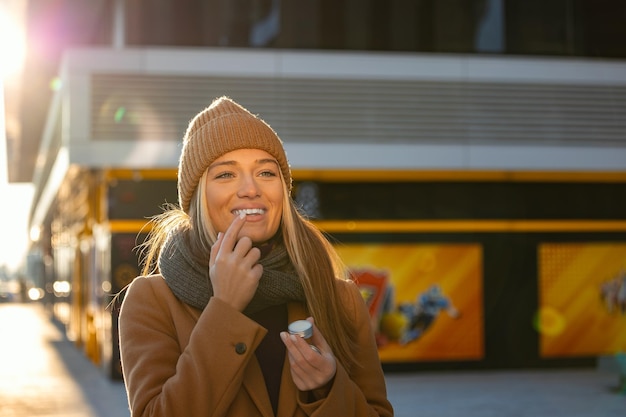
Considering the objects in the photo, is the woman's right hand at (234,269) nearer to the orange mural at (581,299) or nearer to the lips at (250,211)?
the lips at (250,211)

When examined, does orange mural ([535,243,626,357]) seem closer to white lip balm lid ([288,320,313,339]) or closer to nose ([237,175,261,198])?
nose ([237,175,261,198])

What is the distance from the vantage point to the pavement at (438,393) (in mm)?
13188

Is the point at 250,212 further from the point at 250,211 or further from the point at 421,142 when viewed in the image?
the point at 421,142

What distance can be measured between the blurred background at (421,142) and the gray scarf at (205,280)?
13.8 metres

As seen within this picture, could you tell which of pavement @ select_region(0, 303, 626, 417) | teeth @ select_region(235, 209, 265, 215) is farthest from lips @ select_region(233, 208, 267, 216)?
pavement @ select_region(0, 303, 626, 417)

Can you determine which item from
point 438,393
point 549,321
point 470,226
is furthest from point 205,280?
point 549,321

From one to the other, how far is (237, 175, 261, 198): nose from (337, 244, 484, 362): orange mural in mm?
14980

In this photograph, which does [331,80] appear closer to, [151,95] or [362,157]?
[362,157]

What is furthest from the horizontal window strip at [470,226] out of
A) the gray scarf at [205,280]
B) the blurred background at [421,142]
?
the gray scarf at [205,280]

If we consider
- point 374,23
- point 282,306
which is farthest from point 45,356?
point 282,306

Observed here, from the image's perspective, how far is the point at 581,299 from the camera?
18.7 m

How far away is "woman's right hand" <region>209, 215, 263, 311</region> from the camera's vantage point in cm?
265

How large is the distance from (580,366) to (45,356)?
11.0 meters

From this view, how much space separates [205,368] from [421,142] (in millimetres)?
14834
